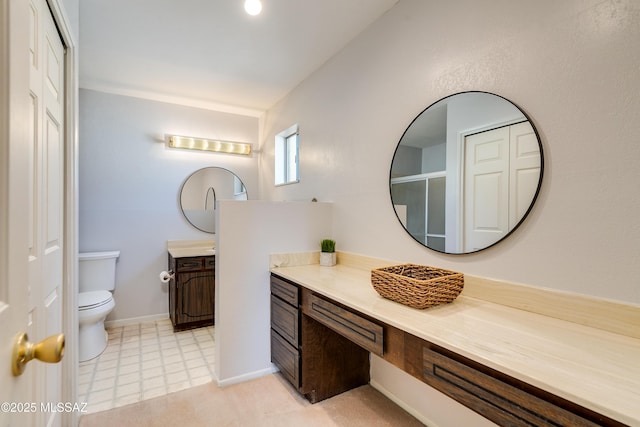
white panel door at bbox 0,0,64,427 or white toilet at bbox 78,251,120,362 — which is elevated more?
white panel door at bbox 0,0,64,427

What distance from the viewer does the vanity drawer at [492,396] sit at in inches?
29.1

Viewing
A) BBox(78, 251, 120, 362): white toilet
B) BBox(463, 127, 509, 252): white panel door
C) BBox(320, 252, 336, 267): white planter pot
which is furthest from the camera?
BBox(78, 251, 120, 362): white toilet

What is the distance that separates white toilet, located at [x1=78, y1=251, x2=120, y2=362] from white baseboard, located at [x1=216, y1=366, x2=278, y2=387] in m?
1.24

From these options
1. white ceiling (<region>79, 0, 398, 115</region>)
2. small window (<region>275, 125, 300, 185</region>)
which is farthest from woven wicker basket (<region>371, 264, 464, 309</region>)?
small window (<region>275, 125, 300, 185</region>)

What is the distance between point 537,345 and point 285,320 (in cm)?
146

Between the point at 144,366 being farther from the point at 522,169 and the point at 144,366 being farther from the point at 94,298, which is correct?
the point at 522,169

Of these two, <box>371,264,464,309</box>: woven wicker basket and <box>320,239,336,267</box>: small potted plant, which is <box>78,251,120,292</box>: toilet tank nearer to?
<box>320,239,336,267</box>: small potted plant

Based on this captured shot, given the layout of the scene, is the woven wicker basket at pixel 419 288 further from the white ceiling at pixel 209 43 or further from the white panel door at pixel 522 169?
the white ceiling at pixel 209 43

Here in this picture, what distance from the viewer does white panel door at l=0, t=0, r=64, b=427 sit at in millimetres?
513

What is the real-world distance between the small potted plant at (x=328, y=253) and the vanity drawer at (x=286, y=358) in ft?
2.08

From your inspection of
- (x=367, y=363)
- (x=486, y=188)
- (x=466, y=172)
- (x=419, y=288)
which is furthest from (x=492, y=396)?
(x=367, y=363)

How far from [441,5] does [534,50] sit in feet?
2.07

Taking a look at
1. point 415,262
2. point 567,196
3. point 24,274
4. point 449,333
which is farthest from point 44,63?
point 567,196

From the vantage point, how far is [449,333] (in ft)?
3.38
